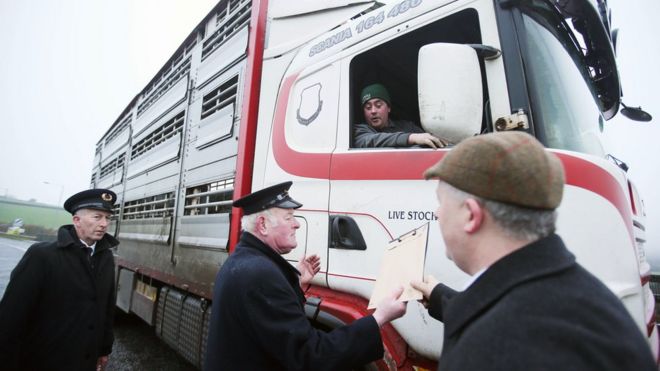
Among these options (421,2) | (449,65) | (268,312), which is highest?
(421,2)

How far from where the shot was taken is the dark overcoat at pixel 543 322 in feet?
1.98

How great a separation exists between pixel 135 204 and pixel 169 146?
5.12 ft

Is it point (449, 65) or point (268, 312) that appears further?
point (449, 65)

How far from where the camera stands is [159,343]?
5238mm

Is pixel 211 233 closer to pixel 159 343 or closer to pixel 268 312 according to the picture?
pixel 268 312

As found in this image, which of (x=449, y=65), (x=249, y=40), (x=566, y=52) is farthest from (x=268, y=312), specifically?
(x=249, y=40)

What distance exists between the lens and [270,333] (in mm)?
1246

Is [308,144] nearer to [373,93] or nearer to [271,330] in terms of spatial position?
[373,93]

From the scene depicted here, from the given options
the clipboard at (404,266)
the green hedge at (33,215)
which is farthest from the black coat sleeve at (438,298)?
the green hedge at (33,215)

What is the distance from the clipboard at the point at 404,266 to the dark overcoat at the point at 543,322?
1.36 feet

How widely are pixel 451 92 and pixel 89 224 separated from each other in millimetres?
2327

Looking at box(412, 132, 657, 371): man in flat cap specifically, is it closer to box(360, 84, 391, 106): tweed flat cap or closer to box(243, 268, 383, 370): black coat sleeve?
box(243, 268, 383, 370): black coat sleeve

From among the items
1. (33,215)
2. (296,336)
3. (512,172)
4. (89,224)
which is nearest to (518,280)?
(512,172)

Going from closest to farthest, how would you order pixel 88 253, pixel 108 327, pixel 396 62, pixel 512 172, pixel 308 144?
pixel 512 172
pixel 308 144
pixel 88 253
pixel 396 62
pixel 108 327
